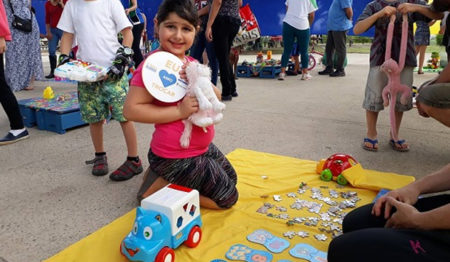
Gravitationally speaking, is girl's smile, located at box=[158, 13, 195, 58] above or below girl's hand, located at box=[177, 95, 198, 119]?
above

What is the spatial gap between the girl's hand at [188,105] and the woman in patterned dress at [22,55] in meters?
3.99

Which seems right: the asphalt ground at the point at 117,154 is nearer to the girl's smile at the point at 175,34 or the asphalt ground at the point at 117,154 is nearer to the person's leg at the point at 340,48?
the girl's smile at the point at 175,34

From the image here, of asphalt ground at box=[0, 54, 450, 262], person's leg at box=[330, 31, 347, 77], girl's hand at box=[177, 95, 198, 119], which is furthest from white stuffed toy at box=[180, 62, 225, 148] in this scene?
person's leg at box=[330, 31, 347, 77]

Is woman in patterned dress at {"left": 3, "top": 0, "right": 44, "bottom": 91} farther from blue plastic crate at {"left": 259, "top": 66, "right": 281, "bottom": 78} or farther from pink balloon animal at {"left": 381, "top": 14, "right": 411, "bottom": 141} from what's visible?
pink balloon animal at {"left": 381, "top": 14, "right": 411, "bottom": 141}

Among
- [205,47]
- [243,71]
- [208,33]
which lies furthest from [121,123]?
[243,71]

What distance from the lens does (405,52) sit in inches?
112

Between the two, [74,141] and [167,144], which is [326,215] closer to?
[167,144]

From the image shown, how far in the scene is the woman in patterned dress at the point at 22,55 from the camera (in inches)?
196

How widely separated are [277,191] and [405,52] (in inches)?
60.1

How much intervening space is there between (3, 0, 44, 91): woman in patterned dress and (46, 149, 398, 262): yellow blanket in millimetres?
4029

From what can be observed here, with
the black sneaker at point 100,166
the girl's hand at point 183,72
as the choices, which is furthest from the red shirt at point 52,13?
the girl's hand at point 183,72

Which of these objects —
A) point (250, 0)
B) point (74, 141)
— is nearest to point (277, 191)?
point (74, 141)

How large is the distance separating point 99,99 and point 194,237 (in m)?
1.37

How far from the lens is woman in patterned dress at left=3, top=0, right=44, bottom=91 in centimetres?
499
